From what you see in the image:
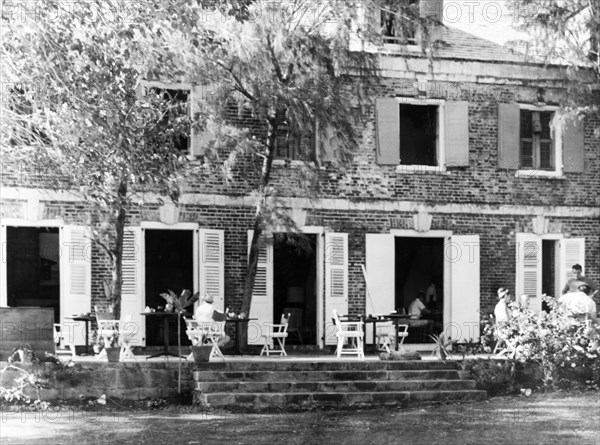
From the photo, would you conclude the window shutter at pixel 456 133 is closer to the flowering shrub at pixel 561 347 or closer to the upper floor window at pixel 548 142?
the upper floor window at pixel 548 142

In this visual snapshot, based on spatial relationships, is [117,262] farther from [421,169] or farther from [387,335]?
[421,169]

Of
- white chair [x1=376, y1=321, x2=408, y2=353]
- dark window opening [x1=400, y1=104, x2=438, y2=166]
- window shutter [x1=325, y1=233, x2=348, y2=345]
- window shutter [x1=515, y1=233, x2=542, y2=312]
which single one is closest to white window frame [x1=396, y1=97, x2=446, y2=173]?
dark window opening [x1=400, y1=104, x2=438, y2=166]

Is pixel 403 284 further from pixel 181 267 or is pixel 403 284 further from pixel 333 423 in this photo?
pixel 333 423

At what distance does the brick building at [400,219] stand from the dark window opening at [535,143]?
27mm

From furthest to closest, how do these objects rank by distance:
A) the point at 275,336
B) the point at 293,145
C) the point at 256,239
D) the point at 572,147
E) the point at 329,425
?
the point at 572,147, the point at 293,145, the point at 256,239, the point at 275,336, the point at 329,425

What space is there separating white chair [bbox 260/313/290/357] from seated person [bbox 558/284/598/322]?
4.60 metres

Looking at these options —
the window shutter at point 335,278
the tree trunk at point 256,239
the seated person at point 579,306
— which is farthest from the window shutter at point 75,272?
the seated person at point 579,306

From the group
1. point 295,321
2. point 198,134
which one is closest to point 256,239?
point 198,134

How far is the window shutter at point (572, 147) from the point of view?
80.4 ft

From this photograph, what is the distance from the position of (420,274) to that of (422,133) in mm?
2710

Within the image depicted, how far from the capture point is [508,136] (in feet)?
78.8

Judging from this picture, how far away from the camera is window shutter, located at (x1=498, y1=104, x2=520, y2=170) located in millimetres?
23969

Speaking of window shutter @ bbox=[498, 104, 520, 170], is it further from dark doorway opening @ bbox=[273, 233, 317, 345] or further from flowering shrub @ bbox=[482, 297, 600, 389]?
flowering shrub @ bbox=[482, 297, 600, 389]

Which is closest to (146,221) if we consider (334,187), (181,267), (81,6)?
(181,267)
